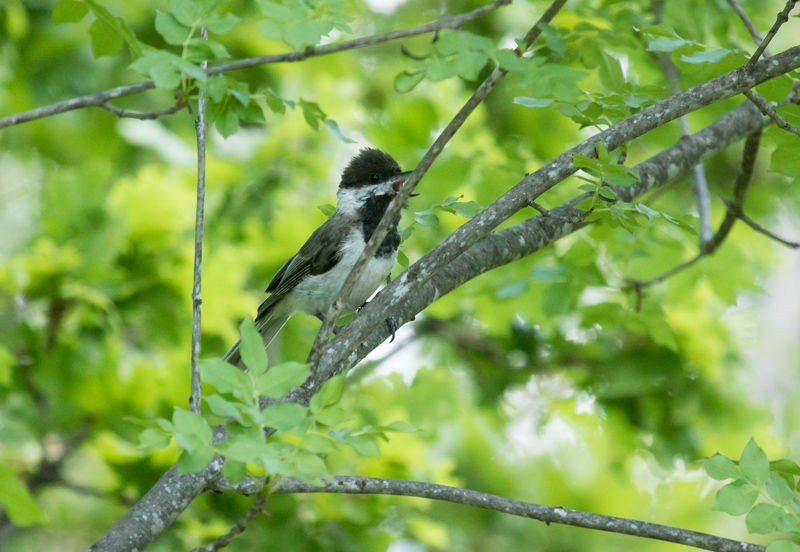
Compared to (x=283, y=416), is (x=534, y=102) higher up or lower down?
higher up

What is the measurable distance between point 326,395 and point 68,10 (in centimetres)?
147

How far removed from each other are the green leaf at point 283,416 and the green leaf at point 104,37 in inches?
53.1

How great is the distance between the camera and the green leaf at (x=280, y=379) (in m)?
1.63

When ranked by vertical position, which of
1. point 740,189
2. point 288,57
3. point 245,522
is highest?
point 740,189

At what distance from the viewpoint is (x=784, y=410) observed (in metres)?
6.51

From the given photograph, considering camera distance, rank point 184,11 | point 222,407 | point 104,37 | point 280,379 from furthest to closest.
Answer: point 104,37 < point 184,11 < point 280,379 < point 222,407

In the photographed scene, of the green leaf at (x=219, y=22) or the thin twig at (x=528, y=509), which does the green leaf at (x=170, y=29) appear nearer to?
the green leaf at (x=219, y=22)

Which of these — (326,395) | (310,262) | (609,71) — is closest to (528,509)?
(326,395)

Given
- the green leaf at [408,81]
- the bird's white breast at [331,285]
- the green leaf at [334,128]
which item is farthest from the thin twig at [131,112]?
the bird's white breast at [331,285]

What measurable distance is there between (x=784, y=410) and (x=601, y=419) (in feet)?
9.72

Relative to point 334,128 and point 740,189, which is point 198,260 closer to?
point 334,128

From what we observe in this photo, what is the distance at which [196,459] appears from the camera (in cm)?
156

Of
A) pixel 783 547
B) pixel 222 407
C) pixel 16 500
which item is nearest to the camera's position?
pixel 222 407

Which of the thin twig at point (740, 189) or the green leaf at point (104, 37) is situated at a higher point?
the thin twig at point (740, 189)
